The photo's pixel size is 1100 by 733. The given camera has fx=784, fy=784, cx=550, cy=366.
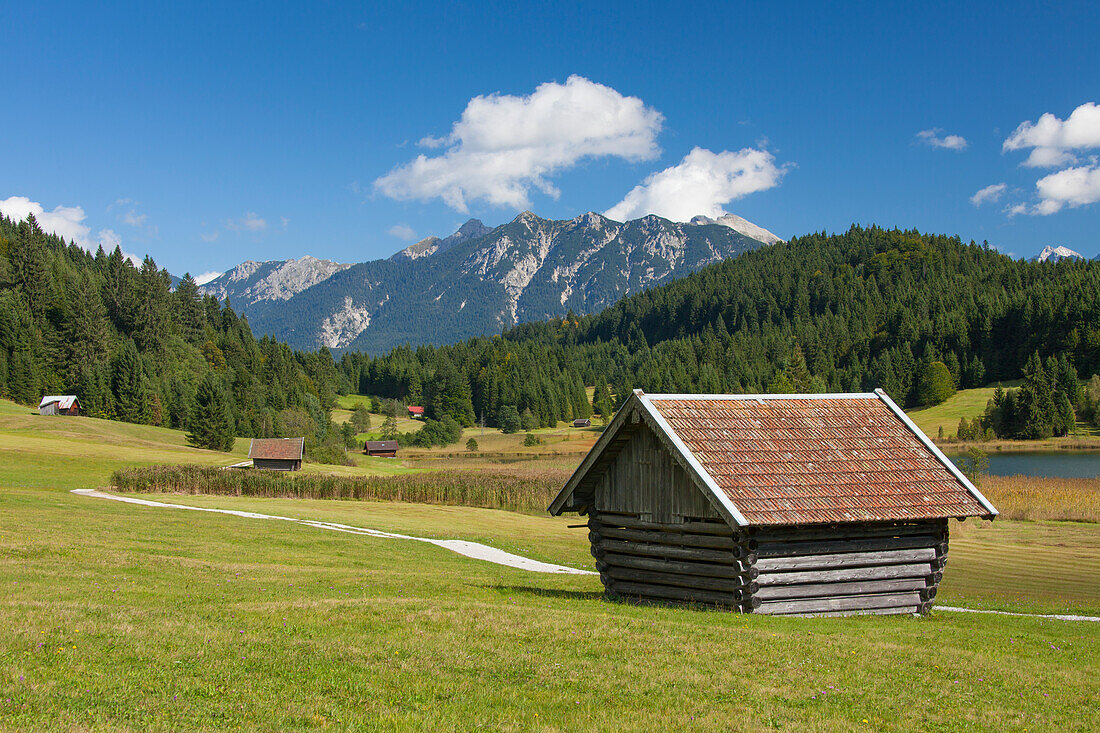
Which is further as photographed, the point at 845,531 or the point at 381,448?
the point at 381,448

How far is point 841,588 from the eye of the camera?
15664 millimetres

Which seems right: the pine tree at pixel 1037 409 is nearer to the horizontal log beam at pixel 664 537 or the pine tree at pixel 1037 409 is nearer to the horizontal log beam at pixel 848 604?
the horizontal log beam at pixel 848 604

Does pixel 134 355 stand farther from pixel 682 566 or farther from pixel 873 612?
pixel 873 612

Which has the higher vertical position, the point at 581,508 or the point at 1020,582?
the point at 581,508

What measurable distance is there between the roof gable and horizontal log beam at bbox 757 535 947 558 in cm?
82

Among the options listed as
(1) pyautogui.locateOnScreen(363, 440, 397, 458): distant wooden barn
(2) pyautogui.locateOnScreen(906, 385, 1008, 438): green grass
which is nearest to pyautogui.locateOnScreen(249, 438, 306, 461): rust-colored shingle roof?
(1) pyautogui.locateOnScreen(363, 440, 397, 458): distant wooden barn

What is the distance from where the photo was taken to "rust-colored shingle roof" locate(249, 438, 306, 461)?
80625 mm

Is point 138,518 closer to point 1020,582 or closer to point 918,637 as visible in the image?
point 918,637

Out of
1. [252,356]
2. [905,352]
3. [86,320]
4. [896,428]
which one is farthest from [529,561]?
[905,352]

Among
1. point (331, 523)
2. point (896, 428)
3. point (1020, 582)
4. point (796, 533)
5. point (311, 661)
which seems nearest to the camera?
point (311, 661)

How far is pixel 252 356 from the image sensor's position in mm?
169500

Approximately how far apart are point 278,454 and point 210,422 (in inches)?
1200

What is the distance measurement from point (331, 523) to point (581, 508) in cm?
2371

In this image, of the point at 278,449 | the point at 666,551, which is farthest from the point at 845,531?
the point at 278,449
